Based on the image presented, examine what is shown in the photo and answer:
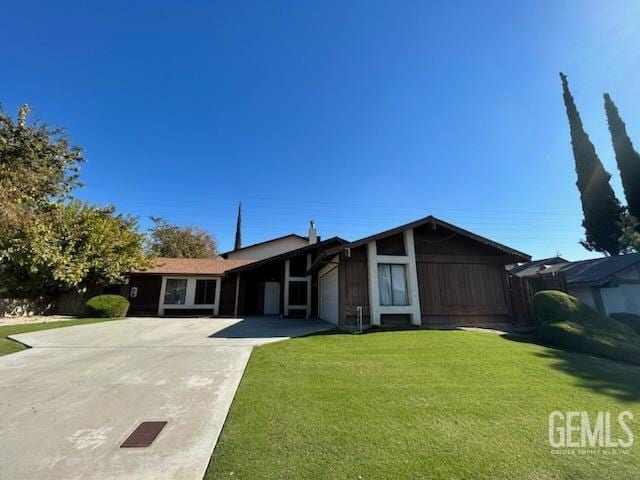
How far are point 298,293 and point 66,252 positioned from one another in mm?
13147

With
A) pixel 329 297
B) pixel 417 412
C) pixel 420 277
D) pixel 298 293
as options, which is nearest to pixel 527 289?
pixel 420 277

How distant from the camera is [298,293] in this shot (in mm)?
17641

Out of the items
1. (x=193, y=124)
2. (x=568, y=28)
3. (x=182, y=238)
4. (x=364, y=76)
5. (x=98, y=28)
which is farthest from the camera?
(x=182, y=238)

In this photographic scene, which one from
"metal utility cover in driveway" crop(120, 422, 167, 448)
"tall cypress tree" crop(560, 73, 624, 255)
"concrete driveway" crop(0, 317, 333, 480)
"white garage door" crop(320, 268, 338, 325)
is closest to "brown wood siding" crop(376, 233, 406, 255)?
"white garage door" crop(320, 268, 338, 325)

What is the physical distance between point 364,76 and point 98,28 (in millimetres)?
9387

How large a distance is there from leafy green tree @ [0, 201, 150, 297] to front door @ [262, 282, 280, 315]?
8.06 metres

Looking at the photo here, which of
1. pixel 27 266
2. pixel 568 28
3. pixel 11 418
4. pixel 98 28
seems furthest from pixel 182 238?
pixel 568 28

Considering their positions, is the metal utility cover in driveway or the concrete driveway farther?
the metal utility cover in driveway

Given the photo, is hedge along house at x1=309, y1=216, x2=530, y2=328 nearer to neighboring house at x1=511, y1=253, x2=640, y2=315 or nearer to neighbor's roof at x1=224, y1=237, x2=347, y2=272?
neighboring house at x1=511, y1=253, x2=640, y2=315

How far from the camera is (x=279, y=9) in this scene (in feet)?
30.2

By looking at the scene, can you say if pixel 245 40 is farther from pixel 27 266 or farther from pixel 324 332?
pixel 27 266

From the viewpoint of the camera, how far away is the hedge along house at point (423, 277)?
11.0 metres

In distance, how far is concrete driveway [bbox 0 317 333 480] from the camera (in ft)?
8.81

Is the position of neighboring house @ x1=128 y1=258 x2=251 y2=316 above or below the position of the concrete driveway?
above
